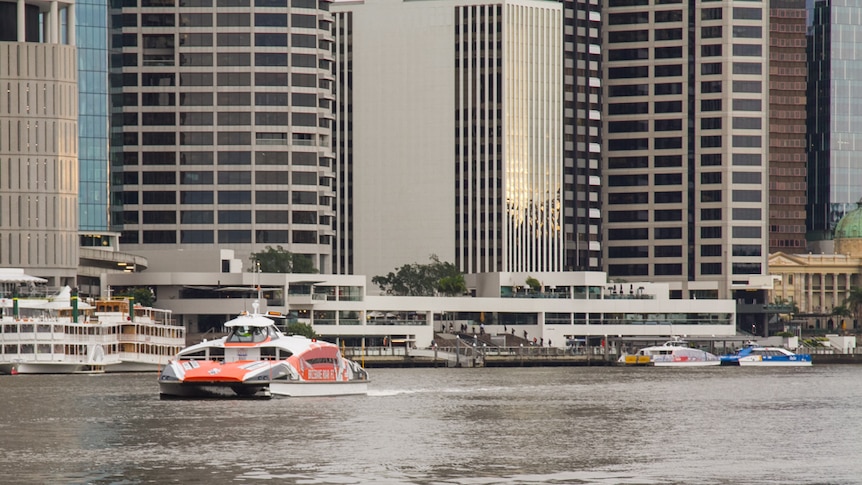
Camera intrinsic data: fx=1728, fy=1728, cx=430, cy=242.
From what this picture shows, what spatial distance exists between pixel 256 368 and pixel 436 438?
1285 inches

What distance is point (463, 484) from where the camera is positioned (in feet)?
222

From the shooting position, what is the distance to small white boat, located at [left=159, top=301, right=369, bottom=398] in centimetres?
11831

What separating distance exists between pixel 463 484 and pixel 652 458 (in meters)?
13.7

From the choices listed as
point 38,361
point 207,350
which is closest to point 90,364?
point 38,361

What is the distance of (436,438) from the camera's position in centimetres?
8912

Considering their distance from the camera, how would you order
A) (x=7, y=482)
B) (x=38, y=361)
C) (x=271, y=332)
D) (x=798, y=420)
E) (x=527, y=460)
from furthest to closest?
1. (x=38, y=361)
2. (x=271, y=332)
3. (x=798, y=420)
4. (x=527, y=460)
5. (x=7, y=482)

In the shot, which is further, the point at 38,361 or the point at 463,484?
the point at 38,361

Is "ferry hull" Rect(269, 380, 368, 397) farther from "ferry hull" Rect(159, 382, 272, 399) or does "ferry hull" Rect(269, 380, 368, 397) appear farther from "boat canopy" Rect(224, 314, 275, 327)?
"boat canopy" Rect(224, 314, 275, 327)

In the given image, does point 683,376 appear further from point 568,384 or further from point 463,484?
point 463,484

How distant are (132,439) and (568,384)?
8202 cm

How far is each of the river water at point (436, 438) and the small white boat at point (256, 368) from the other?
4.65ft

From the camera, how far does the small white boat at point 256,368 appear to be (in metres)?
118

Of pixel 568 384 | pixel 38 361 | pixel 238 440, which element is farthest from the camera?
pixel 38 361

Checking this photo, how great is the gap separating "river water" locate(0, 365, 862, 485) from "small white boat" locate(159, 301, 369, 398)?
4.65 feet
